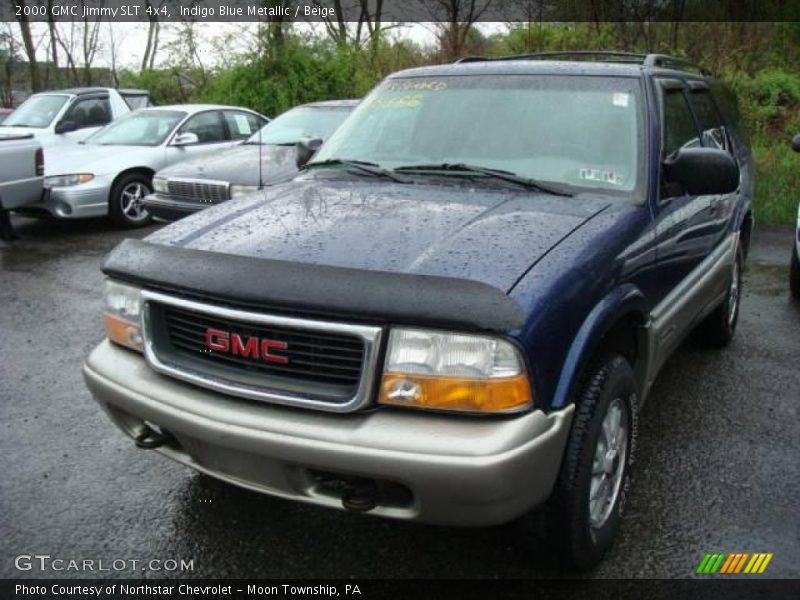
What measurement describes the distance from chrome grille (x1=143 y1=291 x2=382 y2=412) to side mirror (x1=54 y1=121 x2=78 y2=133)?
10011 mm

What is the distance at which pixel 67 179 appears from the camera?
29.0ft

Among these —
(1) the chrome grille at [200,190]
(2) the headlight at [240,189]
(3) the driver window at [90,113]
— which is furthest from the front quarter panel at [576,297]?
(3) the driver window at [90,113]

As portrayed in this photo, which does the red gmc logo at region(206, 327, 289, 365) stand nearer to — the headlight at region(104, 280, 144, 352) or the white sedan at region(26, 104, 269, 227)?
the headlight at region(104, 280, 144, 352)

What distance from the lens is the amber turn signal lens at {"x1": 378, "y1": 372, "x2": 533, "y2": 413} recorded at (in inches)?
84.7

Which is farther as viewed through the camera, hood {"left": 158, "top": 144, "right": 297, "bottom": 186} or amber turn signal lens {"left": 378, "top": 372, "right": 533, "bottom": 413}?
hood {"left": 158, "top": 144, "right": 297, "bottom": 186}

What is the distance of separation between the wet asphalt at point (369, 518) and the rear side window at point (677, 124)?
141cm

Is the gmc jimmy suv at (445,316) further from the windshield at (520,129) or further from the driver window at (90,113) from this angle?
the driver window at (90,113)

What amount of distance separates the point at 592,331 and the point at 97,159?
27.1ft

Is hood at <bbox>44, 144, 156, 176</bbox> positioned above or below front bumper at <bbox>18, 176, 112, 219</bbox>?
above

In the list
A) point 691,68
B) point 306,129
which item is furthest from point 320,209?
point 306,129

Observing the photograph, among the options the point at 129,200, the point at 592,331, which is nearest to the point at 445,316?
the point at 592,331

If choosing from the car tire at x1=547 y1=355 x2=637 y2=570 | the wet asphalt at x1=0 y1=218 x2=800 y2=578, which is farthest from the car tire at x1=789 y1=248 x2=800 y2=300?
the car tire at x1=547 y1=355 x2=637 y2=570

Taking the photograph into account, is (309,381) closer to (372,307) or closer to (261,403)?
(261,403)

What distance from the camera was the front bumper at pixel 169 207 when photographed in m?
7.84
